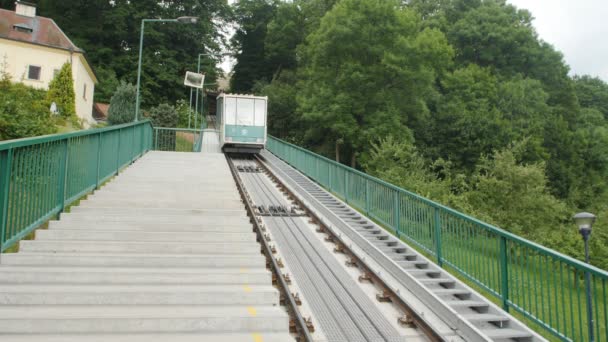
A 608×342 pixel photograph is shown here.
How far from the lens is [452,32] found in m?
51.8

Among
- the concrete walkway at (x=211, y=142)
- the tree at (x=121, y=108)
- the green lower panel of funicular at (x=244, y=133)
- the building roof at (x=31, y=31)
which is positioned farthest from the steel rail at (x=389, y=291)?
the building roof at (x=31, y=31)

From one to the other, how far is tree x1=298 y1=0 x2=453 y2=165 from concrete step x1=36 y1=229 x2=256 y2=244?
25918 millimetres

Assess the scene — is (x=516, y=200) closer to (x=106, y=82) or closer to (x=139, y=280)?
(x=139, y=280)

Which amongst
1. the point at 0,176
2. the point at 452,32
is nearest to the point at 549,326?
the point at 0,176

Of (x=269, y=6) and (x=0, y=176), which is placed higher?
(x=269, y=6)

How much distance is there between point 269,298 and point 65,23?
53.8 metres

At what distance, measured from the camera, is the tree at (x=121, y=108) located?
98.0 ft

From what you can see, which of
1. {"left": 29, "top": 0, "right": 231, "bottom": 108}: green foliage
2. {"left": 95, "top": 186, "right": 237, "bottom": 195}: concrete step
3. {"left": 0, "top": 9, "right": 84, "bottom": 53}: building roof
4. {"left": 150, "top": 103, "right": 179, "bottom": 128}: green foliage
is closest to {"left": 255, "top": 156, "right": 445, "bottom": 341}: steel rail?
{"left": 95, "top": 186, "right": 237, "bottom": 195}: concrete step

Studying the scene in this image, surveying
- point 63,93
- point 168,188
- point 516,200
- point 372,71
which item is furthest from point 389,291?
point 63,93

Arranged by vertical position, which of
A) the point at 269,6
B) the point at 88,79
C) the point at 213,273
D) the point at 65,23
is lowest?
the point at 213,273

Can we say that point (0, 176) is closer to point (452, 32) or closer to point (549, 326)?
point (549, 326)

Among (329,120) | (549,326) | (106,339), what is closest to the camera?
(106,339)

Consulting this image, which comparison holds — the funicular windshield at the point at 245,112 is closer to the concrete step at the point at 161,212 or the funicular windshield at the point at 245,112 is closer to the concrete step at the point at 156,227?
the concrete step at the point at 161,212

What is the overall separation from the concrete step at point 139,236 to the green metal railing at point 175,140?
18188mm
